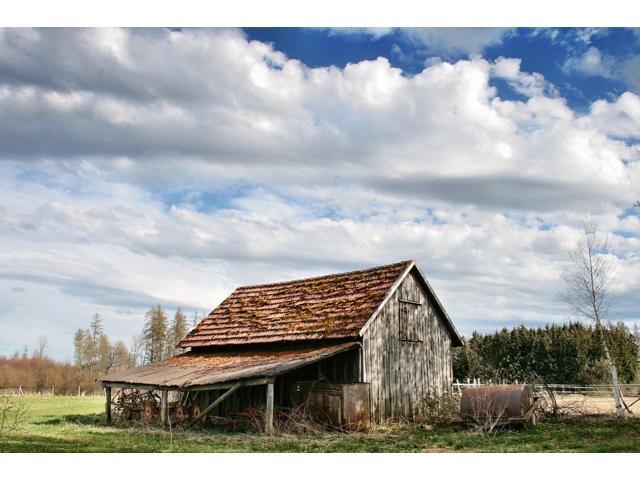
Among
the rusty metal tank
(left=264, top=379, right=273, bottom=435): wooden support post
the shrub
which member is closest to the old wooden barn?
(left=264, top=379, right=273, bottom=435): wooden support post

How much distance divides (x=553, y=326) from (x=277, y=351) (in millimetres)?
36944

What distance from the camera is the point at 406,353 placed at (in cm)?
2238

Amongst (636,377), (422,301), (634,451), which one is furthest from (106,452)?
(636,377)

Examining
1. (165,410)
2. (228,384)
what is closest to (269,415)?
(228,384)

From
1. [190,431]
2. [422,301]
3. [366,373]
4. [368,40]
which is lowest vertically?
[190,431]

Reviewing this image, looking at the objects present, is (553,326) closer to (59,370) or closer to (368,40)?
(368,40)

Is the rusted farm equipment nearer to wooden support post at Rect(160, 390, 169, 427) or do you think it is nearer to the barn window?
the barn window

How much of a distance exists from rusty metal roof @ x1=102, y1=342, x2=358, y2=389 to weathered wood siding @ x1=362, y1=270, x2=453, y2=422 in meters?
1.45

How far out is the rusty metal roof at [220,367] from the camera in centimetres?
1838

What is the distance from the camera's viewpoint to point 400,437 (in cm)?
1703

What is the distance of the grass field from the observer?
1428cm

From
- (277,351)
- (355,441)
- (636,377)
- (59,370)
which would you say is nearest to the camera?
(355,441)

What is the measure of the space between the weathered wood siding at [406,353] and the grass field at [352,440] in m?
1.55

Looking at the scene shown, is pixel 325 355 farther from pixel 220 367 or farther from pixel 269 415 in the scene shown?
pixel 220 367
